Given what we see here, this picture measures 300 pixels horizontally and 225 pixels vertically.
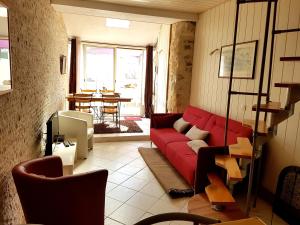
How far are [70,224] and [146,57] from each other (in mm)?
6405

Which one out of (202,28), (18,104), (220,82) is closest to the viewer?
(18,104)

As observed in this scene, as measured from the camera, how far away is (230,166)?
235 cm

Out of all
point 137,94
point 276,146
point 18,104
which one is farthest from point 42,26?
point 137,94

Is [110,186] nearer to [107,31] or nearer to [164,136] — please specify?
[164,136]

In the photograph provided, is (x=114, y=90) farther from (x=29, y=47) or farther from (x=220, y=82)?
(x=29, y=47)

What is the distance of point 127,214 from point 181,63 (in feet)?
10.5

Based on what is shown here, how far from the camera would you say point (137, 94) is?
8227 mm

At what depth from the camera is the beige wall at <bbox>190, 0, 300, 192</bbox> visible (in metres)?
2.55

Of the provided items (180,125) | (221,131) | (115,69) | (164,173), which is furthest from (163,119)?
(115,69)

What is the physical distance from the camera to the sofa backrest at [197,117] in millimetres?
3843

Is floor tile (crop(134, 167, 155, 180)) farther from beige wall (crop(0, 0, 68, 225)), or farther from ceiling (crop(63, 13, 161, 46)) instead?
ceiling (crop(63, 13, 161, 46))

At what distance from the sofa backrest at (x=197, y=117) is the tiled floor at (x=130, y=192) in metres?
1.10

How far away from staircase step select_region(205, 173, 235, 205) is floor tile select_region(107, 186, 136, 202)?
3.13 feet

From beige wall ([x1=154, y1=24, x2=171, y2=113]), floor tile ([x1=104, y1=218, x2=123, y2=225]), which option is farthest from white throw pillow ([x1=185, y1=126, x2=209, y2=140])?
beige wall ([x1=154, y1=24, x2=171, y2=113])
